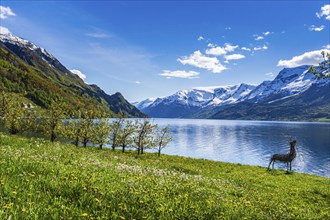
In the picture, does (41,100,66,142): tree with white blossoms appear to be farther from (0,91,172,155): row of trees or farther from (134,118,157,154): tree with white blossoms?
(134,118,157,154): tree with white blossoms

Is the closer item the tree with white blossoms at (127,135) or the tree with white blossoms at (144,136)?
Result: the tree with white blossoms at (144,136)

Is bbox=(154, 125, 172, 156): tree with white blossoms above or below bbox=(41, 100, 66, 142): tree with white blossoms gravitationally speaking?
below

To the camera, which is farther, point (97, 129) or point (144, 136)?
point (97, 129)

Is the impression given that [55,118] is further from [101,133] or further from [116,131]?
[116,131]

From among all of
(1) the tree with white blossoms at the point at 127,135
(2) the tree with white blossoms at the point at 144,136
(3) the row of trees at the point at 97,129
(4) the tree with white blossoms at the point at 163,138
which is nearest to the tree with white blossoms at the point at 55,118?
(3) the row of trees at the point at 97,129

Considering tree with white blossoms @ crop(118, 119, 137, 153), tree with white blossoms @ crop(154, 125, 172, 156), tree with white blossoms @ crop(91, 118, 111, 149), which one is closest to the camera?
tree with white blossoms @ crop(118, 119, 137, 153)

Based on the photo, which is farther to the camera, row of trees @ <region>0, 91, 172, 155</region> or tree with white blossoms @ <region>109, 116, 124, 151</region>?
tree with white blossoms @ <region>109, 116, 124, 151</region>

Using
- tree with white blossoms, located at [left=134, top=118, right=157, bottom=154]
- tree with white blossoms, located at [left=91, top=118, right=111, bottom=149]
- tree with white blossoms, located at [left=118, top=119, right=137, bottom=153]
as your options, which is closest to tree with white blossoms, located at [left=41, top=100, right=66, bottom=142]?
tree with white blossoms, located at [left=91, top=118, right=111, bottom=149]

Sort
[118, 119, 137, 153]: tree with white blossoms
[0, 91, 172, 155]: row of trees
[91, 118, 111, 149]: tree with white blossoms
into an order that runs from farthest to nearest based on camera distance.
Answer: [91, 118, 111, 149]: tree with white blossoms < [0, 91, 172, 155]: row of trees < [118, 119, 137, 153]: tree with white blossoms

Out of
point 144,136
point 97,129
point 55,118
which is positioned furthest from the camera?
point 97,129

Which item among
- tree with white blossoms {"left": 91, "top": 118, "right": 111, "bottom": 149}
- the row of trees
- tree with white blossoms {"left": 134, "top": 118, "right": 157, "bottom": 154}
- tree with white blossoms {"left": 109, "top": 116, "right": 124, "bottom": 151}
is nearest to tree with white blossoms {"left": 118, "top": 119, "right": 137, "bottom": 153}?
the row of trees

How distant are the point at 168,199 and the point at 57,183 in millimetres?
3988

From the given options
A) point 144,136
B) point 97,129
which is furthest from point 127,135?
point 97,129

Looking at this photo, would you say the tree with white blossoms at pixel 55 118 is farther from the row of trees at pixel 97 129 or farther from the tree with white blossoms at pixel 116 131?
the tree with white blossoms at pixel 116 131
